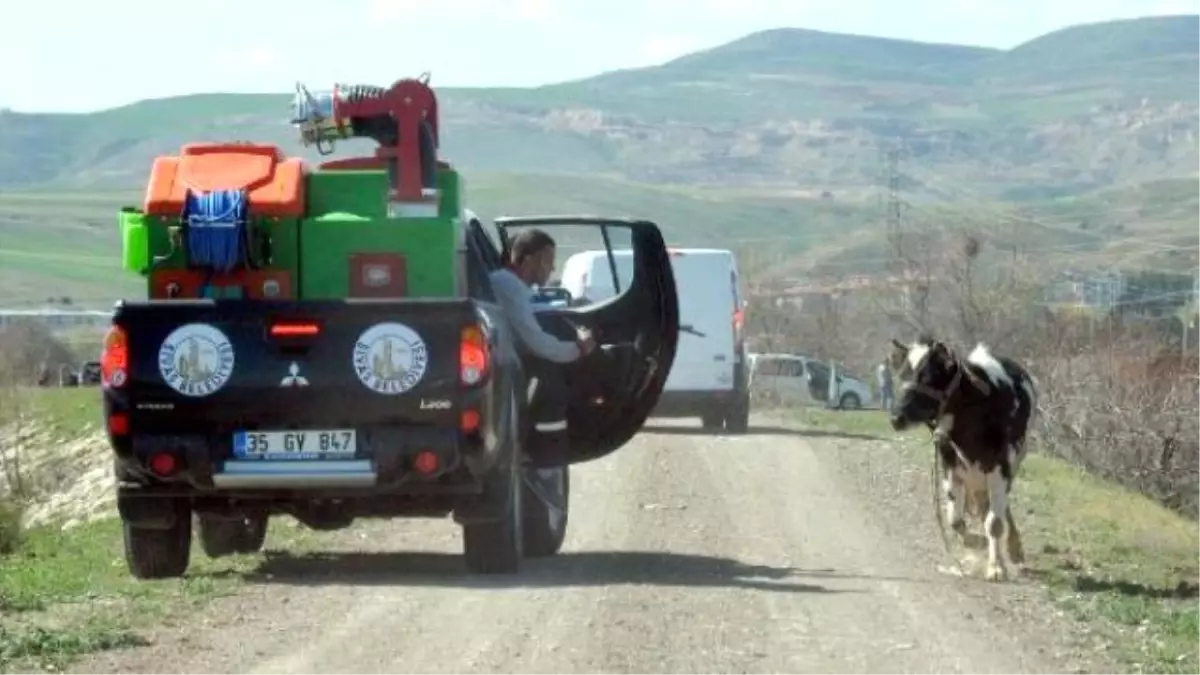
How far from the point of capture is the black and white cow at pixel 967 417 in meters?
17.9

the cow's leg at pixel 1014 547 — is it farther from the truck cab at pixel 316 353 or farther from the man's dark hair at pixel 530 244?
the man's dark hair at pixel 530 244

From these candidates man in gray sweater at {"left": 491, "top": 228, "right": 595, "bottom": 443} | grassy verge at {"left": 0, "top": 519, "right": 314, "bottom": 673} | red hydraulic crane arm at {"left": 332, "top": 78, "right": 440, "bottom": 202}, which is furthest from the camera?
red hydraulic crane arm at {"left": 332, "top": 78, "right": 440, "bottom": 202}

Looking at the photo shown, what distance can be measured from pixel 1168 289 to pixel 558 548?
238ft

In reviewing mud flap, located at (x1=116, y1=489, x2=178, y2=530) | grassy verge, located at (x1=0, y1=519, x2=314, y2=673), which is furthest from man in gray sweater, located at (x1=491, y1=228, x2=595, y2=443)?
mud flap, located at (x1=116, y1=489, x2=178, y2=530)

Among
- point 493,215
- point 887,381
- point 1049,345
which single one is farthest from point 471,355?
point 493,215

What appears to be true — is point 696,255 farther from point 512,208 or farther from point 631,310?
point 512,208

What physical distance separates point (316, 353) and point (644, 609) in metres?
2.51

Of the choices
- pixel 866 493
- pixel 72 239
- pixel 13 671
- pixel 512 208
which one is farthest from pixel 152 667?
pixel 512 208

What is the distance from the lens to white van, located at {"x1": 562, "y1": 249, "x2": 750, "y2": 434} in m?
34.9

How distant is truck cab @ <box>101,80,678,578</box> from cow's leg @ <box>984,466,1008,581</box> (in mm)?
3004

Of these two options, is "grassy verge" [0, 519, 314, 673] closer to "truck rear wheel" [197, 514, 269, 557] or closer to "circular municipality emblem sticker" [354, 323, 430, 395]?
"truck rear wheel" [197, 514, 269, 557]

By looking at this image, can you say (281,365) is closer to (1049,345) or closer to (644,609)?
(644,609)

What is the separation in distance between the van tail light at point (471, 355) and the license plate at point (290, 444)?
71cm

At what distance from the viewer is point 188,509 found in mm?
15820
